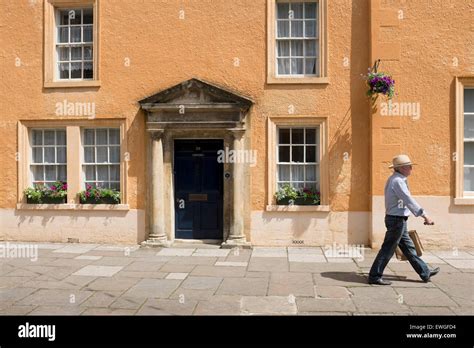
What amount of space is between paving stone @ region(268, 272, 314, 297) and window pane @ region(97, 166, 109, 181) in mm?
4959

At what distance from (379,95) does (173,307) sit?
20.6 ft

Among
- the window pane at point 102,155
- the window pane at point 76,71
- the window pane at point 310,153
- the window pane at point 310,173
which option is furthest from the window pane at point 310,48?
the window pane at point 76,71

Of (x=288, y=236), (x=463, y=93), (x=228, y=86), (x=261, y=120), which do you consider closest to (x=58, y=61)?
(x=228, y=86)

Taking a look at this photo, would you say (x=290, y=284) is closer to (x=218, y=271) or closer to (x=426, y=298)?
(x=218, y=271)

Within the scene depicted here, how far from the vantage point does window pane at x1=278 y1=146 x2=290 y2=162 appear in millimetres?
9992

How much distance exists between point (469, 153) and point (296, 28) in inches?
185

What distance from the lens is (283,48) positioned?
393 inches

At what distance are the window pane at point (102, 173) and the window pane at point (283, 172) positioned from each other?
4013mm

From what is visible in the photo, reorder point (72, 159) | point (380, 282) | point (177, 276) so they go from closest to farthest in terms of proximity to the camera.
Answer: point (380, 282) < point (177, 276) < point (72, 159)

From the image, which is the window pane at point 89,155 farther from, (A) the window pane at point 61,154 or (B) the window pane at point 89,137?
(A) the window pane at point 61,154

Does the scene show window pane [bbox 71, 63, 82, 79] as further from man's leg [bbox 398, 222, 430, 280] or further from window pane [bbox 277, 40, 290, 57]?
man's leg [bbox 398, 222, 430, 280]

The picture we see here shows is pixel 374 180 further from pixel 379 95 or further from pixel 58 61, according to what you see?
pixel 58 61

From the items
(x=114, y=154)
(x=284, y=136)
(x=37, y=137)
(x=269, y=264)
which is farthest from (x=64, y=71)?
(x=269, y=264)

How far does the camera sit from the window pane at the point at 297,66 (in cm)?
995
